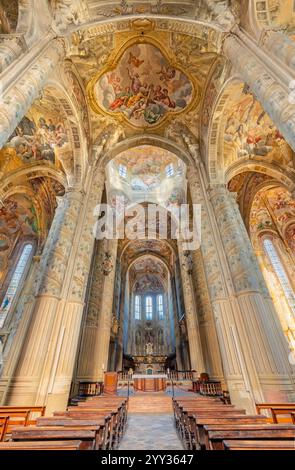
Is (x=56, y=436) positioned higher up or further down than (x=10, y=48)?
further down

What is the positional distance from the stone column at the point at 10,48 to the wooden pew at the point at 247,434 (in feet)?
22.3

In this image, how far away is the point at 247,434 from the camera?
6.53 feet

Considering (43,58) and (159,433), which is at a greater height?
(43,58)

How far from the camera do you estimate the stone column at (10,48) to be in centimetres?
452

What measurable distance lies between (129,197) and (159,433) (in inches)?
593

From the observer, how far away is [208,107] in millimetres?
9625

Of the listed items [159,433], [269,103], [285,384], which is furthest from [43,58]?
[285,384]

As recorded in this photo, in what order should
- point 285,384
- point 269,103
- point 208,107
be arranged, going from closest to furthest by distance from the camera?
1. point 269,103
2. point 285,384
3. point 208,107

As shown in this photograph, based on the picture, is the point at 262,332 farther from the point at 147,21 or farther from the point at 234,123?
the point at 147,21

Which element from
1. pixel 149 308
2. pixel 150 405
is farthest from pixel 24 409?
pixel 149 308

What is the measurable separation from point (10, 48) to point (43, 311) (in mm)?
6294

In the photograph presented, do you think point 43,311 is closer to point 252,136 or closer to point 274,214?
point 252,136

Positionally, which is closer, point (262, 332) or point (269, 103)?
point (269, 103)

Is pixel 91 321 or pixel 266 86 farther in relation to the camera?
pixel 91 321
